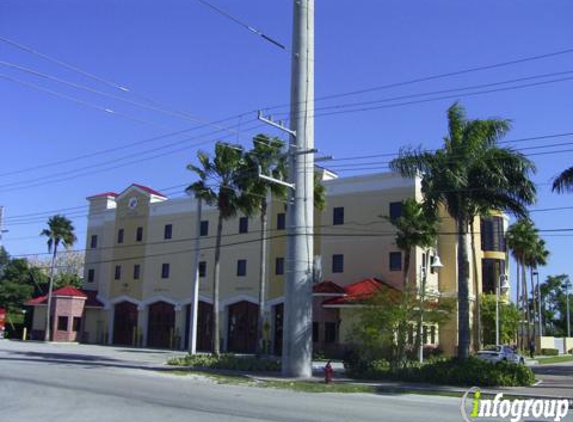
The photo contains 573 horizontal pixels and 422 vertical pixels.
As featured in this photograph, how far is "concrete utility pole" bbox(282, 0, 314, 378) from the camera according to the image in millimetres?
27203

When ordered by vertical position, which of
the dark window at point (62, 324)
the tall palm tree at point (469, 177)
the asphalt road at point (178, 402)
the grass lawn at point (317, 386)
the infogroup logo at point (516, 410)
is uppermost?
the tall palm tree at point (469, 177)

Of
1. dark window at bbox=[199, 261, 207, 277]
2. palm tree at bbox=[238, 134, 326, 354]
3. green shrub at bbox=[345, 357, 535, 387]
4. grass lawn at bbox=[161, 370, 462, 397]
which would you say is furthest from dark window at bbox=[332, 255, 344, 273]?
grass lawn at bbox=[161, 370, 462, 397]

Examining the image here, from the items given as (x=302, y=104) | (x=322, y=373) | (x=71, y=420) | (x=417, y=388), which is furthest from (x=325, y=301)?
(x=71, y=420)

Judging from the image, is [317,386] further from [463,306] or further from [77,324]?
[77,324]

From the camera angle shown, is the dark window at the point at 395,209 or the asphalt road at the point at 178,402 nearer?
the asphalt road at the point at 178,402

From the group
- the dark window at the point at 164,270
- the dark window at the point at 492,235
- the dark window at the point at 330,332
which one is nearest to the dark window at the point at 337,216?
the dark window at the point at 330,332

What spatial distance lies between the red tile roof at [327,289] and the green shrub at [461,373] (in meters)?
15.7

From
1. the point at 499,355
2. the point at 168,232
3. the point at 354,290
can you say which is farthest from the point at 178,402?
the point at 168,232

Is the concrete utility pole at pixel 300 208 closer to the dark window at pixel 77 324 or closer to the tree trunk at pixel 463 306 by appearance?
the tree trunk at pixel 463 306

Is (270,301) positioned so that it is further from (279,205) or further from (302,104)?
(302,104)

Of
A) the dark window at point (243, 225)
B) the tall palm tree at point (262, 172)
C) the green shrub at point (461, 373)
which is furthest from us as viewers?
the dark window at point (243, 225)

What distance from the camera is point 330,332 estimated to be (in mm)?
43312

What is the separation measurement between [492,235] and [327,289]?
17.6 metres

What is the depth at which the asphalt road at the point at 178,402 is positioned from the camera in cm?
1359
